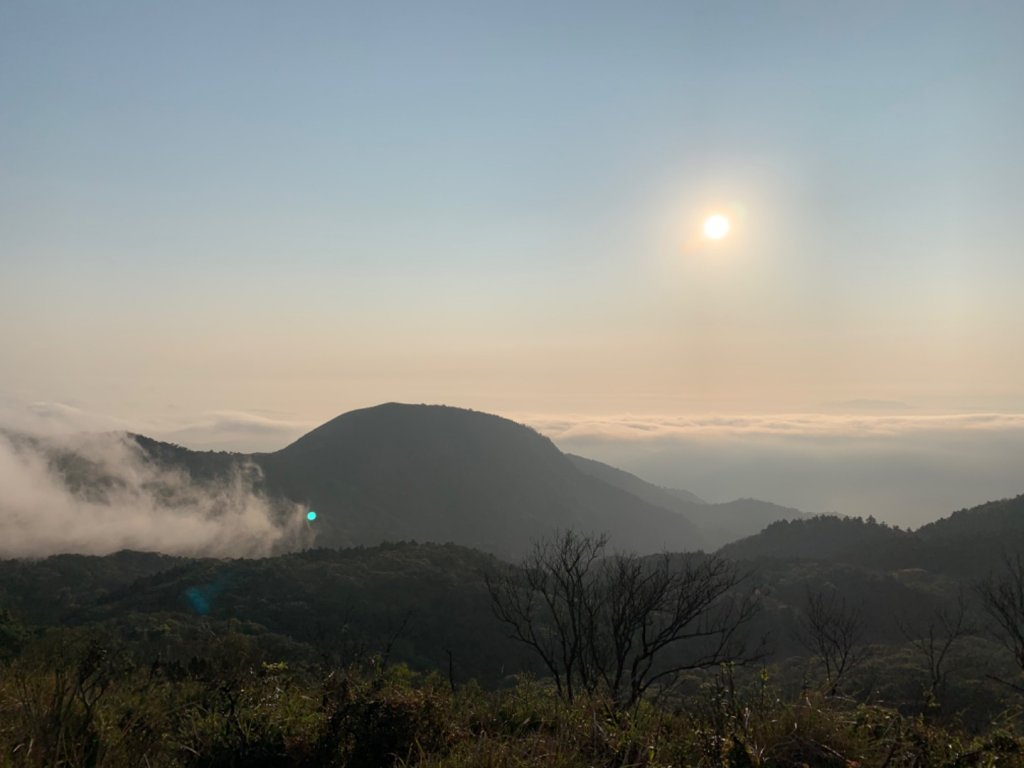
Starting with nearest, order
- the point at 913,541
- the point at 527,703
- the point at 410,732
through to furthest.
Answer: the point at 410,732 → the point at 527,703 → the point at 913,541

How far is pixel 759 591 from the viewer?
278 feet

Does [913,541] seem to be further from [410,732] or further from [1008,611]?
[410,732]

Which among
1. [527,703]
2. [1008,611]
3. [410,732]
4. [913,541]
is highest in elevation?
[410,732]

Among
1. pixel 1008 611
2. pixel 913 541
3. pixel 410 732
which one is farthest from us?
pixel 913 541

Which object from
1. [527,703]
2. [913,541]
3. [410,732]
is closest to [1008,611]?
[913,541]

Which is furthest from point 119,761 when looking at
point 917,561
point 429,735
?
Answer: point 917,561

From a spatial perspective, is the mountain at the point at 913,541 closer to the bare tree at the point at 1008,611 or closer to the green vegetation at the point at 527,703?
the bare tree at the point at 1008,611

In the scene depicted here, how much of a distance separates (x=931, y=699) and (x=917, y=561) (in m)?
105

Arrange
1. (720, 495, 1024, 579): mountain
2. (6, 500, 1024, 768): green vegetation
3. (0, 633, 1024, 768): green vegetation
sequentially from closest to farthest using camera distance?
(0, 633, 1024, 768): green vegetation
(6, 500, 1024, 768): green vegetation
(720, 495, 1024, 579): mountain

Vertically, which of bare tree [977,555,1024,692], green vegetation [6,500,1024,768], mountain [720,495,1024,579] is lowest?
mountain [720,495,1024,579]

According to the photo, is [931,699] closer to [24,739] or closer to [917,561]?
[24,739]

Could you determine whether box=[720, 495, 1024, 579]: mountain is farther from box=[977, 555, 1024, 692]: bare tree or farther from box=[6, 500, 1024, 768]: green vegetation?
box=[6, 500, 1024, 768]: green vegetation

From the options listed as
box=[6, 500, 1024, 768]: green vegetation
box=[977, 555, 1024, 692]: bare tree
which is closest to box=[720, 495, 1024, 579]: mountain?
box=[977, 555, 1024, 692]: bare tree

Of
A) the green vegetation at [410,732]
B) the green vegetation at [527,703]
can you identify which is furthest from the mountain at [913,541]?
the green vegetation at [410,732]
